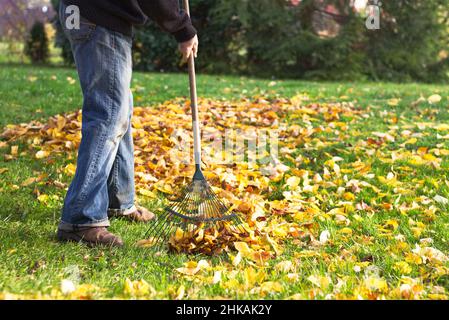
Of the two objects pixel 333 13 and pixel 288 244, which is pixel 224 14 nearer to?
pixel 333 13

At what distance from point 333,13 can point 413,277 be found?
8680 mm

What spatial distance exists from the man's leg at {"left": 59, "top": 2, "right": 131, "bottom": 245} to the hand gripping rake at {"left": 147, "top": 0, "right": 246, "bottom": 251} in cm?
33

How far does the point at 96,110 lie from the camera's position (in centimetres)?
282

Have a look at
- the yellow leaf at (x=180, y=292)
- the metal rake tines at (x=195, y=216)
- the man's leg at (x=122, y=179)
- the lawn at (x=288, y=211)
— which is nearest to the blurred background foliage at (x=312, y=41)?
the lawn at (x=288, y=211)

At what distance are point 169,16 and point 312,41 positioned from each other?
7.59 metres

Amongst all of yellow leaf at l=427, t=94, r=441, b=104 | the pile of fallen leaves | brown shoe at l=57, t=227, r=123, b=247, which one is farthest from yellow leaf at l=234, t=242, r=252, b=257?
yellow leaf at l=427, t=94, r=441, b=104

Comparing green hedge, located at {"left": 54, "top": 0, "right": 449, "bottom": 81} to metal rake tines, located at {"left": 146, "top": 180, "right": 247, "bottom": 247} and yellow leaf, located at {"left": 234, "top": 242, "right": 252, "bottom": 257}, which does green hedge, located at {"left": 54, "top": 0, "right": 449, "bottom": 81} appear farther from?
yellow leaf, located at {"left": 234, "top": 242, "right": 252, "bottom": 257}

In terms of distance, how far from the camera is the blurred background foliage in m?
10.1

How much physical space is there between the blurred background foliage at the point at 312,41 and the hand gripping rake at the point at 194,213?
7283mm

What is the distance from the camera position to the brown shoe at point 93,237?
2.87m

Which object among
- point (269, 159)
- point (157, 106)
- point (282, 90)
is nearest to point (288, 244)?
point (269, 159)

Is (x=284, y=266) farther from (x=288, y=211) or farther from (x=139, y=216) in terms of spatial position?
(x=139, y=216)

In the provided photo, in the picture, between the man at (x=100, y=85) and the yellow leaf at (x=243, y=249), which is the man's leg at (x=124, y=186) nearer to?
the man at (x=100, y=85)

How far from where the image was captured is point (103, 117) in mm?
2812
